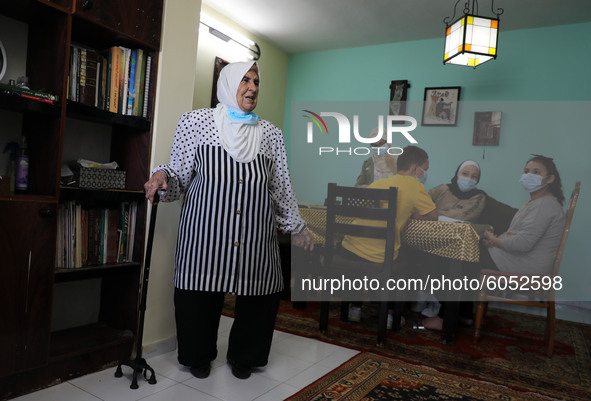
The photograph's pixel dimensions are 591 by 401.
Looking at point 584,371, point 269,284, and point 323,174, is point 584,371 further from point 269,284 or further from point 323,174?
point 323,174

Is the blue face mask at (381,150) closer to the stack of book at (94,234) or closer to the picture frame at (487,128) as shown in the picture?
the picture frame at (487,128)

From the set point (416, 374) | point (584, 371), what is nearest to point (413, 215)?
point (416, 374)

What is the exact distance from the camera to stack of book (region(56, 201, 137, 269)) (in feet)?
6.16

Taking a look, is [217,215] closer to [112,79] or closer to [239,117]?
[239,117]

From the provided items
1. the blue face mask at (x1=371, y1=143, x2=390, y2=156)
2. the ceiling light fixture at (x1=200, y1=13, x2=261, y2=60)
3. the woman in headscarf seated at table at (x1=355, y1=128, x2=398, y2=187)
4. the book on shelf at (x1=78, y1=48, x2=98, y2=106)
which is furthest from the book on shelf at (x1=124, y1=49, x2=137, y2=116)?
the blue face mask at (x1=371, y1=143, x2=390, y2=156)

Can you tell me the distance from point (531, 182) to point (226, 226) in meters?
3.13

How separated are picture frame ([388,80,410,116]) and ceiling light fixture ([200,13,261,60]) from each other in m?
1.51

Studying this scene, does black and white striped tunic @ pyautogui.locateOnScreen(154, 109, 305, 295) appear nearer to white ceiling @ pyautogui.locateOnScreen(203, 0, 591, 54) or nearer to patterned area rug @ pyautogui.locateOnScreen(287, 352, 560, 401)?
patterned area rug @ pyautogui.locateOnScreen(287, 352, 560, 401)

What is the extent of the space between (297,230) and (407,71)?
3.19 m

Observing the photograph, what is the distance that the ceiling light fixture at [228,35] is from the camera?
4.00 meters

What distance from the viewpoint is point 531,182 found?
3893 millimetres

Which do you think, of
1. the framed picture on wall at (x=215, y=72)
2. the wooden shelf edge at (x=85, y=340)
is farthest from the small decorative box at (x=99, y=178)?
the framed picture on wall at (x=215, y=72)

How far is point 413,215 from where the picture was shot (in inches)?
115

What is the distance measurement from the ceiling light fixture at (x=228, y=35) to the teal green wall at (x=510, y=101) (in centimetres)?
98
